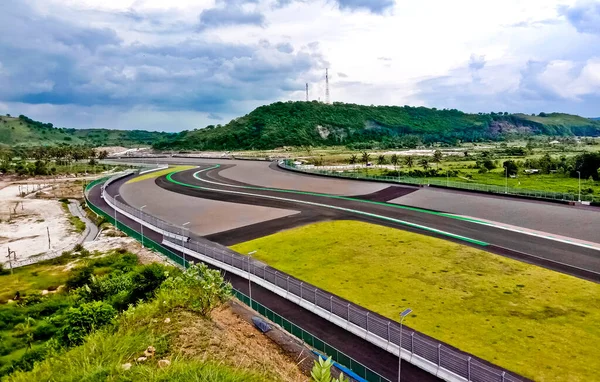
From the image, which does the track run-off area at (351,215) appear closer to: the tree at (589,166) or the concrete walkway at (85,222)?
the concrete walkway at (85,222)

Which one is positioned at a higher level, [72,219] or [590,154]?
[590,154]

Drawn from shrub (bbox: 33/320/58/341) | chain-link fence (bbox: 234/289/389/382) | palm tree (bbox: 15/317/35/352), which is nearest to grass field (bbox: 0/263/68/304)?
palm tree (bbox: 15/317/35/352)

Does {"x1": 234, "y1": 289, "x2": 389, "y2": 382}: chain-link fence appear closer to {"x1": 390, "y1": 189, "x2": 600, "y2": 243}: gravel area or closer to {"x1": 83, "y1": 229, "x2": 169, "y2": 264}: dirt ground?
{"x1": 83, "y1": 229, "x2": 169, "y2": 264}: dirt ground

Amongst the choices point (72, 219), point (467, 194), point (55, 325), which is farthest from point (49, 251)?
point (467, 194)

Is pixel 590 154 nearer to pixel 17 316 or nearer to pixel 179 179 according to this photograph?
pixel 179 179

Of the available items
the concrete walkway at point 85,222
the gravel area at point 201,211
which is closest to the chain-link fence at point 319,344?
the gravel area at point 201,211

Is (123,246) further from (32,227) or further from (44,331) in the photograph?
(32,227)
